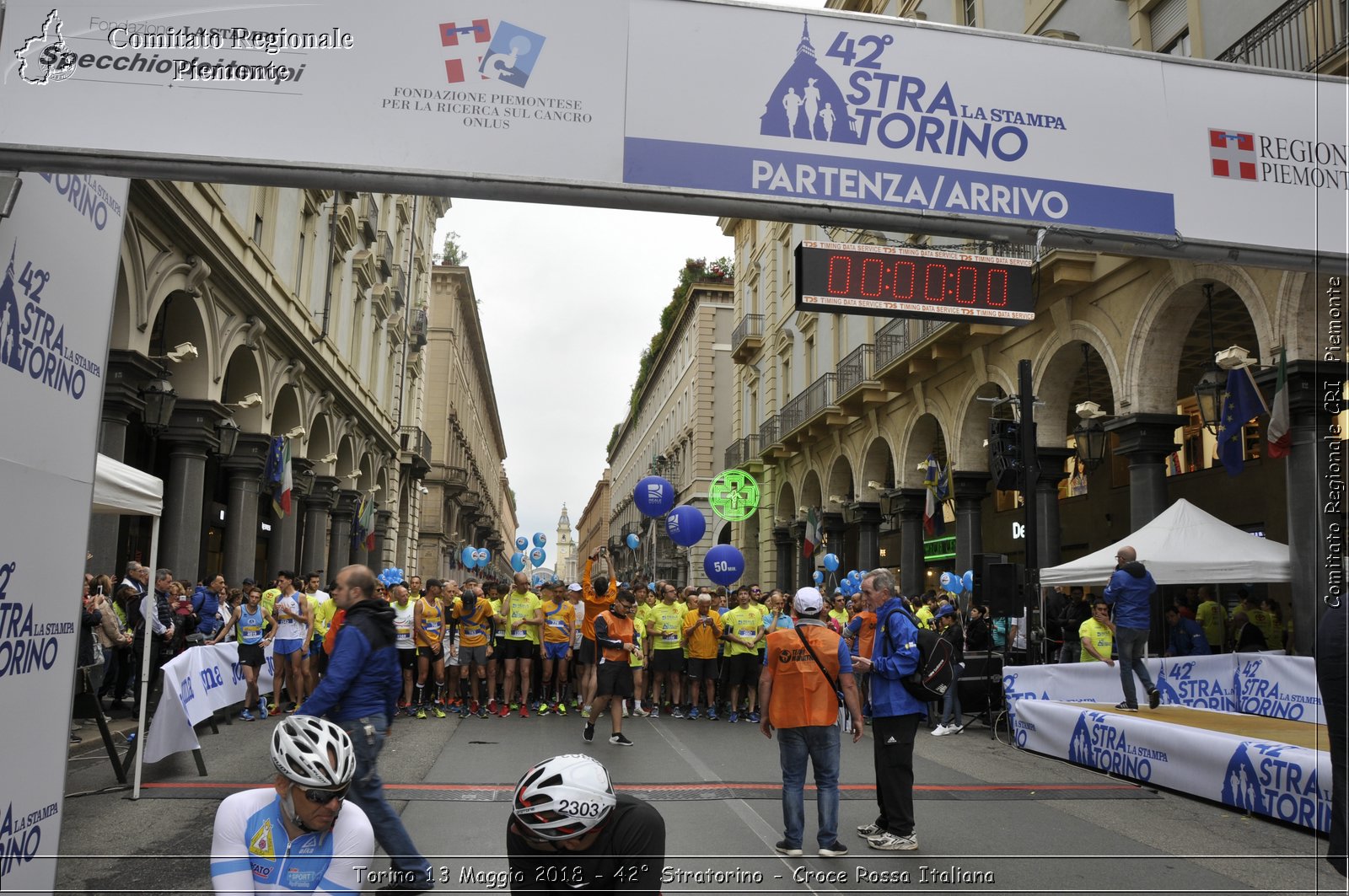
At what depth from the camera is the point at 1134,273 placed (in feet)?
54.1

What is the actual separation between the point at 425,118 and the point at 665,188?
139 centimetres

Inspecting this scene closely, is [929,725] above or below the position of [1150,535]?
below

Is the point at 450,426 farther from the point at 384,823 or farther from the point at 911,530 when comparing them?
the point at 384,823

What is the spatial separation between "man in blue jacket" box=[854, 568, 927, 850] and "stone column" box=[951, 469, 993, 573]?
15400 millimetres

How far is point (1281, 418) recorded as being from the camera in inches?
484

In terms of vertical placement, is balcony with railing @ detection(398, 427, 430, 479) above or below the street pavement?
above

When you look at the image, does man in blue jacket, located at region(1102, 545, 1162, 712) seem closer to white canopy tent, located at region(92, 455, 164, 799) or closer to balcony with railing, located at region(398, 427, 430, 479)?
white canopy tent, located at region(92, 455, 164, 799)

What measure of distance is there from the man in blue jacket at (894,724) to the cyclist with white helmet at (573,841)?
446cm

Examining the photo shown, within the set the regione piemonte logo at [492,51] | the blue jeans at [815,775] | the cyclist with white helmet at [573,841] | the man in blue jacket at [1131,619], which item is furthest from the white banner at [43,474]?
the man in blue jacket at [1131,619]

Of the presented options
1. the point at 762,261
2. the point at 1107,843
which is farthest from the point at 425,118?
the point at 762,261

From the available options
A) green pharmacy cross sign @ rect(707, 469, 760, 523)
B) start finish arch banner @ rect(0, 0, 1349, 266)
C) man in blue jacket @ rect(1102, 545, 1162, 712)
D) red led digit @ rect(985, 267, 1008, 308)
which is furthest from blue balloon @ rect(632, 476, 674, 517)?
start finish arch banner @ rect(0, 0, 1349, 266)

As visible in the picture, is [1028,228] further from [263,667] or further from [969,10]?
[969,10]

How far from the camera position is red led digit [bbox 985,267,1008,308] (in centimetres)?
671

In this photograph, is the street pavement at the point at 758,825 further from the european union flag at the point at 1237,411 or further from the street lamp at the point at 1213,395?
the street lamp at the point at 1213,395
